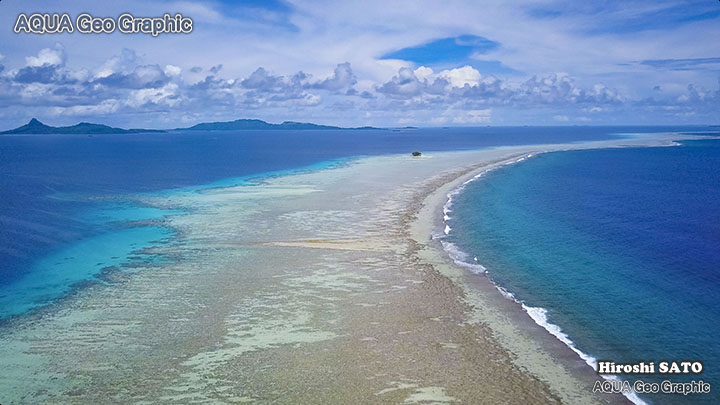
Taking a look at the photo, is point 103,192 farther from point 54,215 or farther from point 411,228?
point 411,228

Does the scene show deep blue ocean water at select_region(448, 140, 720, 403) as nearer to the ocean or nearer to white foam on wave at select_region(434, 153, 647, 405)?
the ocean

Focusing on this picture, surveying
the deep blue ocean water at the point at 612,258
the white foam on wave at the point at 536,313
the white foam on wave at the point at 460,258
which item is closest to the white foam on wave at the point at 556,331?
the white foam on wave at the point at 536,313

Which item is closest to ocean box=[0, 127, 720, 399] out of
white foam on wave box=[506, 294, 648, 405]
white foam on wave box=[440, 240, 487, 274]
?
white foam on wave box=[506, 294, 648, 405]

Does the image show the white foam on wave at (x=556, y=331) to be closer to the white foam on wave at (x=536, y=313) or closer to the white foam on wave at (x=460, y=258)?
the white foam on wave at (x=536, y=313)

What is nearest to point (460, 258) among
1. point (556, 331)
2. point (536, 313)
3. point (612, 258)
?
point (612, 258)

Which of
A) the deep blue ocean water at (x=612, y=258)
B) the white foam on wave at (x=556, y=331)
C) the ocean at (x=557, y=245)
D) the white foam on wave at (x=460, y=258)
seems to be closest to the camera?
the white foam on wave at (x=556, y=331)

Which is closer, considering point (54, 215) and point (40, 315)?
point (40, 315)

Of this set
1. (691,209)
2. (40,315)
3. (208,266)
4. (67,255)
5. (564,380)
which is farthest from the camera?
(691,209)

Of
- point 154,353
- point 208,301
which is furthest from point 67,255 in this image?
point 154,353
